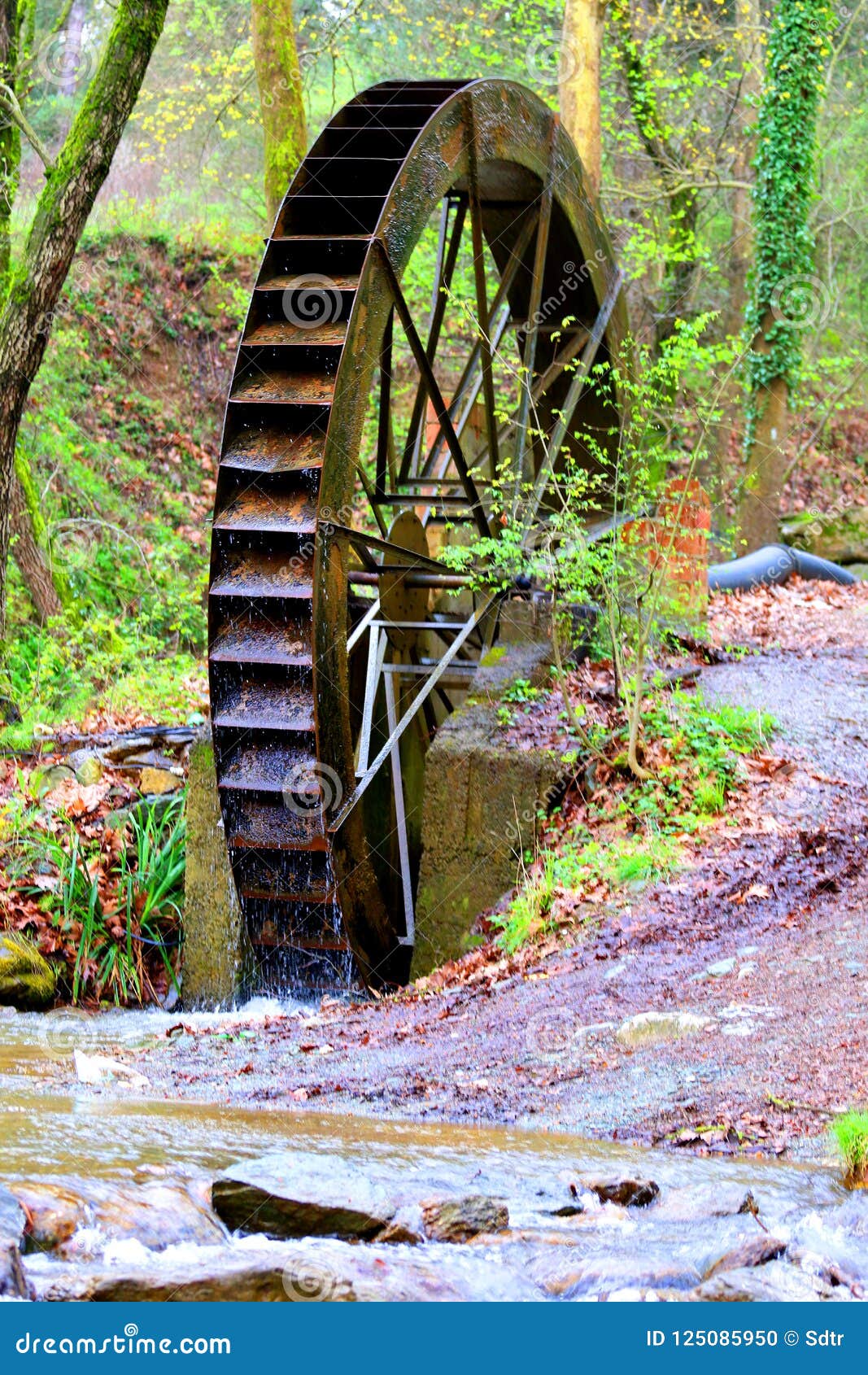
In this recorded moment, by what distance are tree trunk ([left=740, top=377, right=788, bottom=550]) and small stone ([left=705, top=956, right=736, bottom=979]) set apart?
Result: 1213 cm

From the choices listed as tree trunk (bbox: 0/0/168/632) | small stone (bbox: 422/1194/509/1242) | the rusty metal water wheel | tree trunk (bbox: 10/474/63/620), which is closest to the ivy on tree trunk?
the rusty metal water wheel

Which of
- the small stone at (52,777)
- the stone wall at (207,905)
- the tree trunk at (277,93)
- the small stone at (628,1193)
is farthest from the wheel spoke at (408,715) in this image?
the tree trunk at (277,93)

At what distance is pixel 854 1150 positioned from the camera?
3.23 meters

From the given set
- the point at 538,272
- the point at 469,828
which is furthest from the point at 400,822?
the point at 538,272

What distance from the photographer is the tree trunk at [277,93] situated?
1078 cm

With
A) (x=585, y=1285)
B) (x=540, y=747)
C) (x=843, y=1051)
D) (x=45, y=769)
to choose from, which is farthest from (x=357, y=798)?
(x=585, y=1285)

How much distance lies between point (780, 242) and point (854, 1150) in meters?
15.1

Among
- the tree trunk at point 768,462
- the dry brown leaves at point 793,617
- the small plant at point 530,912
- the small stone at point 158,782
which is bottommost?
the small plant at point 530,912

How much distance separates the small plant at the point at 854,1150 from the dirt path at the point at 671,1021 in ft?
0.86

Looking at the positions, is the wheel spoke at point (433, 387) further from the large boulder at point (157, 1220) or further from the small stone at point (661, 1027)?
the large boulder at point (157, 1220)

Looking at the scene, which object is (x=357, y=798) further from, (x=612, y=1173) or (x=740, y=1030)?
(x=612, y=1173)

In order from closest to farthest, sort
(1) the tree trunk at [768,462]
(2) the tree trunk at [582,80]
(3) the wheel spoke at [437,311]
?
(3) the wheel spoke at [437,311], (2) the tree trunk at [582,80], (1) the tree trunk at [768,462]

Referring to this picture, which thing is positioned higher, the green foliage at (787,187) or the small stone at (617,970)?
the green foliage at (787,187)

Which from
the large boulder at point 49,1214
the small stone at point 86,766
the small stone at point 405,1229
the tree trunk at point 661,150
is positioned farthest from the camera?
the tree trunk at point 661,150
